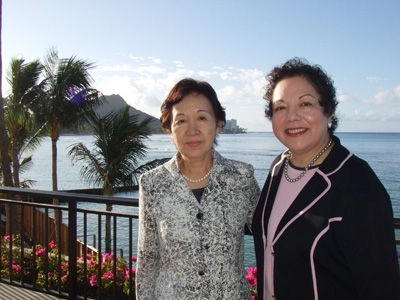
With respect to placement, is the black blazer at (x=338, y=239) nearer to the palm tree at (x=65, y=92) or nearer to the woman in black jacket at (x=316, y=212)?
the woman in black jacket at (x=316, y=212)

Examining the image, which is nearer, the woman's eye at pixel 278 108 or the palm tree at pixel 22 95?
the woman's eye at pixel 278 108

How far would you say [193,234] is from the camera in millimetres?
1646

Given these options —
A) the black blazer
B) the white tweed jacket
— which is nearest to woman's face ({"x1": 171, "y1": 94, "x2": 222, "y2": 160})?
the white tweed jacket

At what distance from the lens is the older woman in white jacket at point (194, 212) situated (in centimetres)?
164

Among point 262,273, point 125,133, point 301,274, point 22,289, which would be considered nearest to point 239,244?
point 262,273

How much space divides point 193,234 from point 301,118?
0.70 m

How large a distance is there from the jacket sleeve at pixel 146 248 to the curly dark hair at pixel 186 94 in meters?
0.34

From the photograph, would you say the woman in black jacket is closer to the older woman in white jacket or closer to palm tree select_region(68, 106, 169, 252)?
the older woman in white jacket

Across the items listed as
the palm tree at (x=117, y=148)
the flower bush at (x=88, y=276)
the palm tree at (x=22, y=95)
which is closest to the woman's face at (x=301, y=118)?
the flower bush at (x=88, y=276)

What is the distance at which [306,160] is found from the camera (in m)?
1.58

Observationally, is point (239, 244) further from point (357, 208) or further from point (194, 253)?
point (357, 208)

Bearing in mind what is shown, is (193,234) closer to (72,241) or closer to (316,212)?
(316,212)

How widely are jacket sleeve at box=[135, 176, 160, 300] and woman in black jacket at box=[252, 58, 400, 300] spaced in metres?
0.50

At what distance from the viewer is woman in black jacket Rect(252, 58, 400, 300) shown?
4.05 feet
